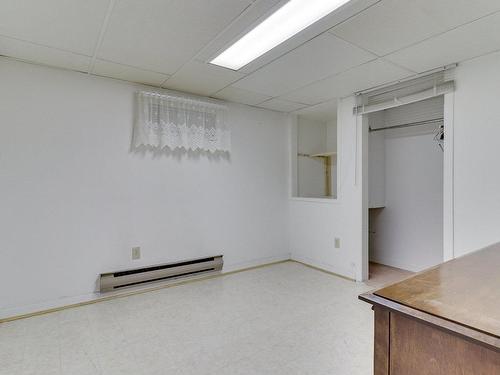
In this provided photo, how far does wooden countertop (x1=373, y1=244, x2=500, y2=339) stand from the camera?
2.49 ft

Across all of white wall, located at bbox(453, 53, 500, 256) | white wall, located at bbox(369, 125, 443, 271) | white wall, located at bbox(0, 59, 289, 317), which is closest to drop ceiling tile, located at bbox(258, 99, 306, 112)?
white wall, located at bbox(0, 59, 289, 317)

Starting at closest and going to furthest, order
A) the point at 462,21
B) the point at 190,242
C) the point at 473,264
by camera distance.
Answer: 1. the point at 473,264
2. the point at 462,21
3. the point at 190,242

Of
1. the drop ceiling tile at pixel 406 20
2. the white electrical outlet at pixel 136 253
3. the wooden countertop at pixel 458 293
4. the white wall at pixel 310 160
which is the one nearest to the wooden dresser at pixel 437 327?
the wooden countertop at pixel 458 293

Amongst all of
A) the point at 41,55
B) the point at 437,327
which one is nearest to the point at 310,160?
the point at 41,55

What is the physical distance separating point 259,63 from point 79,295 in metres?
2.66

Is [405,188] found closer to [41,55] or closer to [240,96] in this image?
[240,96]

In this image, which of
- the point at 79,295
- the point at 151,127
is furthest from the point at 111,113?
the point at 79,295

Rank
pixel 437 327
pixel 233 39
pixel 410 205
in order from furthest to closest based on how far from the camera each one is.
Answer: pixel 410 205, pixel 233 39, pixel 437 327

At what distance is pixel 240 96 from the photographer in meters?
3.33

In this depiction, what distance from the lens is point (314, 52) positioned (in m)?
2.20

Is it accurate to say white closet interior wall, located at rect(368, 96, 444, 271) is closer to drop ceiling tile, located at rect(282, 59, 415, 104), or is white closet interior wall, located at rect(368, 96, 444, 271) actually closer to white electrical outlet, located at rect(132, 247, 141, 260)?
drop ceiling tile, located at rect(282, 59, 415, 104)

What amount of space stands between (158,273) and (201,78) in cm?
204

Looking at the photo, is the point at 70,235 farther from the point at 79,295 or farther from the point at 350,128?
the point at 350,128

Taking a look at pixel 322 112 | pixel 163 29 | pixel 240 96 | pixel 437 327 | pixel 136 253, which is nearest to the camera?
pixel 437 327
